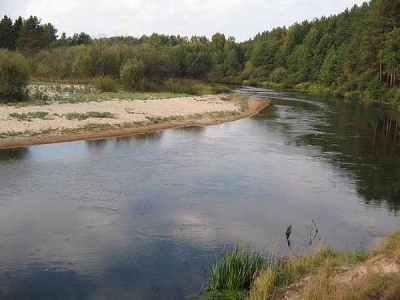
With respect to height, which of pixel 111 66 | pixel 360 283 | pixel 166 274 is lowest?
pixel 166 274

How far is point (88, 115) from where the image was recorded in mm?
31062

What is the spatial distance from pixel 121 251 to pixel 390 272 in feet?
20.0

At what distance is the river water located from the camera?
1009cm

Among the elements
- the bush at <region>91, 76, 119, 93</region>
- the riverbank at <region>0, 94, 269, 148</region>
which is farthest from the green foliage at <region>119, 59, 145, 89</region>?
the riverbank at <region>0, 94, 269, 148</region>

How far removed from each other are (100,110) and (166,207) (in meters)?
21.2

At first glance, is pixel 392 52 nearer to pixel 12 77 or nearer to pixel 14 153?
pixel 12 77

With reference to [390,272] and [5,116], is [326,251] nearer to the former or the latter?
[390,272]

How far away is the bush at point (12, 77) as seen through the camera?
36.2 metres

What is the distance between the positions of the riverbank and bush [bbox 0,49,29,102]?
3595mm

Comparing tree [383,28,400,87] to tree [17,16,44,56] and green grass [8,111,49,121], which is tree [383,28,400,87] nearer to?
green grass [8,111,49,121]

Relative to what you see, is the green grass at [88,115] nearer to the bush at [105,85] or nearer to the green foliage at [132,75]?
the bush at [105,85]

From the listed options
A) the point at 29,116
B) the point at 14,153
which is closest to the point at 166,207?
the point at 14,153

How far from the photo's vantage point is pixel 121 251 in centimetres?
1125

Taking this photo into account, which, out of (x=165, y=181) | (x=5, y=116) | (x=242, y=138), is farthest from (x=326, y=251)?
(x=5, y=116)
